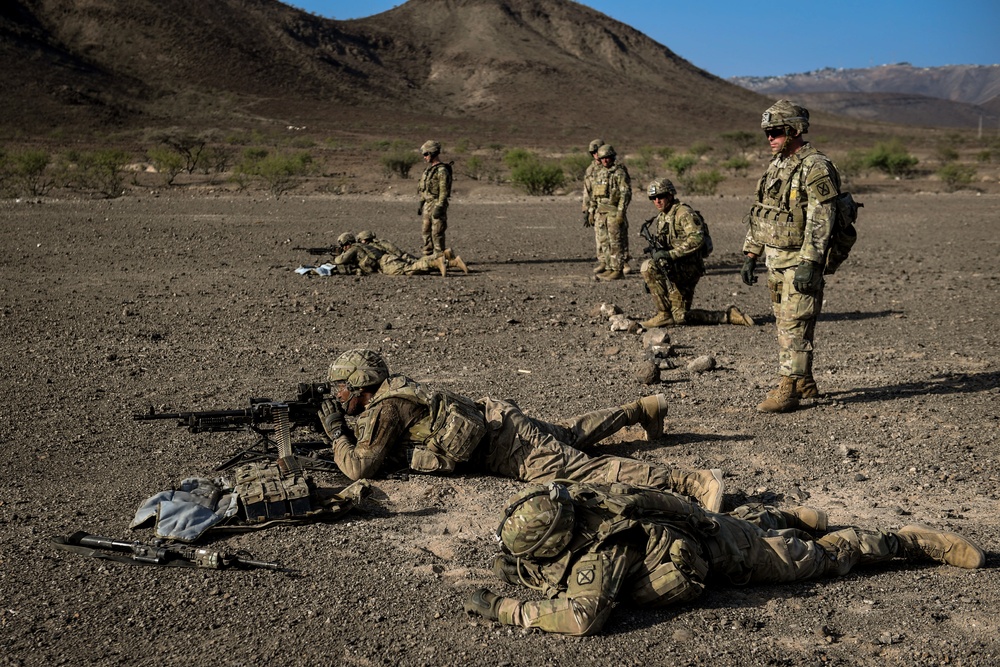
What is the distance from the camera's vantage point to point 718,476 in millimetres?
5398

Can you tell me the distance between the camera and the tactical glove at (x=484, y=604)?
14.3ft

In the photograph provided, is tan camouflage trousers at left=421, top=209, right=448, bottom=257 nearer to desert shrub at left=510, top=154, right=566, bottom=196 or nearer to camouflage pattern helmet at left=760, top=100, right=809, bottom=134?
camouflage pattern helmet at left=760, top=100, right=809, bottom=134

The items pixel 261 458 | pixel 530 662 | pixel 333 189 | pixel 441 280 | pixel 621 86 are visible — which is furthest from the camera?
pixel 621 86

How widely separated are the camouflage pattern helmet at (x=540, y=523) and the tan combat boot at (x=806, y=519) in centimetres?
133

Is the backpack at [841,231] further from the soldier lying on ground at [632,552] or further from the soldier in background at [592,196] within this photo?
the soldier in background at [592,196]

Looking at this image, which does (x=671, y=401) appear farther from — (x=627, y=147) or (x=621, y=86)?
(x=621, y=86)

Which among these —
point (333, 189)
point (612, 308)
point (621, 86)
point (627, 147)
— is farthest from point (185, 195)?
point (621, 86)

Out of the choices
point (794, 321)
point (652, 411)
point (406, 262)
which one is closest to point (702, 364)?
point (794, 321)

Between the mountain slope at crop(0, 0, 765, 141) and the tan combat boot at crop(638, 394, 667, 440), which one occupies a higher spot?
the mountain slope at crop(0, 0, 765, 141)

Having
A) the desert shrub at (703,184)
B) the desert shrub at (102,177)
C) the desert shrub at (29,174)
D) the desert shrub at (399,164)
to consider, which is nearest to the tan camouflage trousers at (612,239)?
the desert shrub at (703,184)

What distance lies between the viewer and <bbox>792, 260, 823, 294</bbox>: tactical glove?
282 inches

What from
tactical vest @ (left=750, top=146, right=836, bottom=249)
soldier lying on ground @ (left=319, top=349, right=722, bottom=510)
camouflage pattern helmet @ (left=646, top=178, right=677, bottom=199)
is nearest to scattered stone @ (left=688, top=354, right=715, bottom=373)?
tactical vest @ (left=750, top=146, right=836, bottom=249)

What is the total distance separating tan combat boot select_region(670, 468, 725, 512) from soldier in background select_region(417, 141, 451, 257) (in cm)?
890

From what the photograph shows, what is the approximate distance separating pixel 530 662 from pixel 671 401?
160 inches
